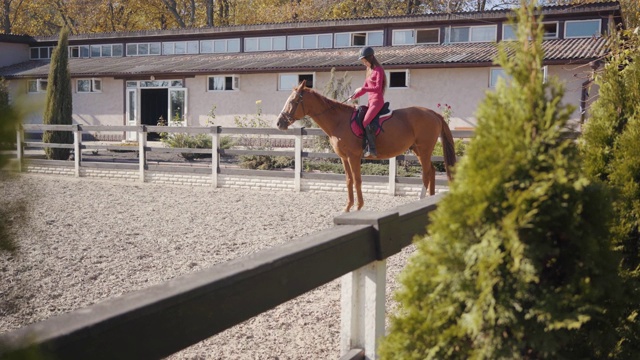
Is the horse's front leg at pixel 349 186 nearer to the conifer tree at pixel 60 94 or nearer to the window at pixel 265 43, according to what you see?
the conifer tree at pixel 60 94

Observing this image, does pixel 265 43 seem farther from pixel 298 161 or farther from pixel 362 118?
pixel 362 118

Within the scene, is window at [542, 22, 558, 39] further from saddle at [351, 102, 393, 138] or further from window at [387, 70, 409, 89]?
saddle at [351, 102, 393, 138]

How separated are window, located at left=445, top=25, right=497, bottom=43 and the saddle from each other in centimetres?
1816

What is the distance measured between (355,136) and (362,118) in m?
0.34

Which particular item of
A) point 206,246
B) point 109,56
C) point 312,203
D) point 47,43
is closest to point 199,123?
point 109,56

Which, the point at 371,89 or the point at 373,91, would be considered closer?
the point at 371,89

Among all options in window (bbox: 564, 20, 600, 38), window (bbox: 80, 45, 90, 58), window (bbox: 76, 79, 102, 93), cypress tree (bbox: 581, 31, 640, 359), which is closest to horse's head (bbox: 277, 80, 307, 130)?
cypress tree (bbox: 581, 31, 640, 359)

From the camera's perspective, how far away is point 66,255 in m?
8.12

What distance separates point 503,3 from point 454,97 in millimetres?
21425

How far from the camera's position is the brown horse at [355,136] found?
1102cm

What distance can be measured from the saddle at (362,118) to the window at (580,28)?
18.2 m

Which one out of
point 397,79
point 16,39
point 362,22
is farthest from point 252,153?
point 16,39

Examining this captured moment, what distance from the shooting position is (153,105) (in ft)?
113

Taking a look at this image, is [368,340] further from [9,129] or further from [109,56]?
[109,56]
